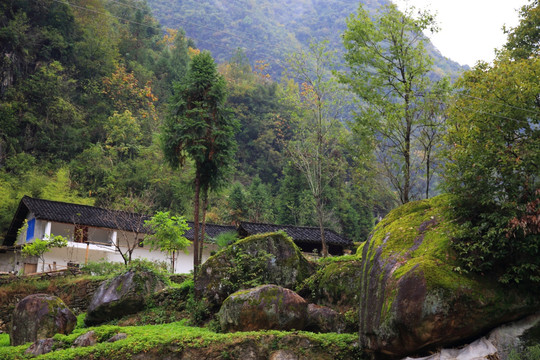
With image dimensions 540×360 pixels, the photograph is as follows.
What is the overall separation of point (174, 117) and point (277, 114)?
3235 centimetres

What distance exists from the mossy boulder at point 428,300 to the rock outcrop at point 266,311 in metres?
2.49

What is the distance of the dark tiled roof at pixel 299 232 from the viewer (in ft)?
89.0

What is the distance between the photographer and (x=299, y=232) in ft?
92.0

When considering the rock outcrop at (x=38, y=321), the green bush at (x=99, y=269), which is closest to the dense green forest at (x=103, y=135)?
the green bush at (x=99, y=269)

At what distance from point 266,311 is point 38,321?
757cm

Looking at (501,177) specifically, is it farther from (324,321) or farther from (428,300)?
(324,321)

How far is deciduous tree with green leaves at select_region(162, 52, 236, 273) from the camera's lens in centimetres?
1983

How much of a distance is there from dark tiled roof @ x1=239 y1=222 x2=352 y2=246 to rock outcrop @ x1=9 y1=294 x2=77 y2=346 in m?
12.2

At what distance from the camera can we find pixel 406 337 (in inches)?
376

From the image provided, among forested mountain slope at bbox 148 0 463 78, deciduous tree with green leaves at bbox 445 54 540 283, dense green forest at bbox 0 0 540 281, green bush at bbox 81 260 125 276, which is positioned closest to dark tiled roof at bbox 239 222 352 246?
dense green forest at bbox 0 0 540 281

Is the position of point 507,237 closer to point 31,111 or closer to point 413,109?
point 413,109

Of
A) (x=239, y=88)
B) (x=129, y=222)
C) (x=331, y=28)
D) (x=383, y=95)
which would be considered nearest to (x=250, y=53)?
(x=331, y=28)

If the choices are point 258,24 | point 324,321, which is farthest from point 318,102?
point 258,24

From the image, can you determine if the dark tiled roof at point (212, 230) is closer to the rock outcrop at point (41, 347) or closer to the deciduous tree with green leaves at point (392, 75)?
the deciduous tree with green leaves at point (392, 75)
